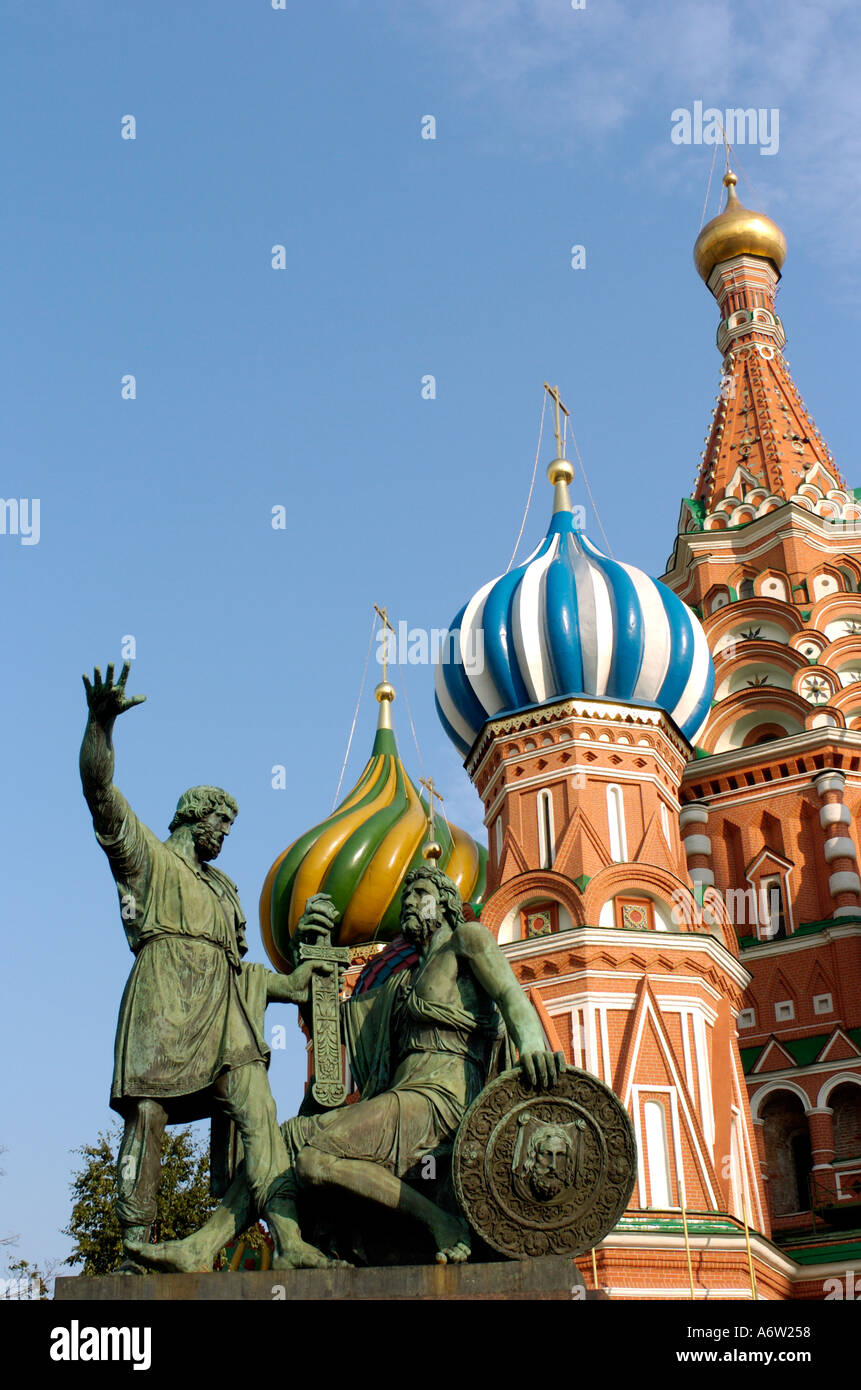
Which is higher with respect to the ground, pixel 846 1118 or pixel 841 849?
pixel 841 849

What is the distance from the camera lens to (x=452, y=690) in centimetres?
2091

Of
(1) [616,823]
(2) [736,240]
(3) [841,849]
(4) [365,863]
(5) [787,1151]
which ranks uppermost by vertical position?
(2) [736,240]

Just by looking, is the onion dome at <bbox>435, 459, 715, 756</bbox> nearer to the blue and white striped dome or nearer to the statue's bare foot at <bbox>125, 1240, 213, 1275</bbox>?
the blue and white striped dome

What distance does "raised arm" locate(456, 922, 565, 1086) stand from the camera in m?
5.58

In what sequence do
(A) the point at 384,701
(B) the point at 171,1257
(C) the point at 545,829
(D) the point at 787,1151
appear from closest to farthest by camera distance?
(B) the point at 171,1257 < (C) the point at 545,829 < (D) the point at 787,1151 < (A) the point at 384,701

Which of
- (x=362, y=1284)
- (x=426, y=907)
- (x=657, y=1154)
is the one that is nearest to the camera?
(x=362, y=1284)

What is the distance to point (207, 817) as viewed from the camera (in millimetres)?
6527

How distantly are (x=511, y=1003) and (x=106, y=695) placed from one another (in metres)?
1.85

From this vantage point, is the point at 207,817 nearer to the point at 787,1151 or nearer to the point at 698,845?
the point at 787,1151

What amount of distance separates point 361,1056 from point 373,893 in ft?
58.7

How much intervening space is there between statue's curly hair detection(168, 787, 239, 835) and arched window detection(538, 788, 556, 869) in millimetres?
12798

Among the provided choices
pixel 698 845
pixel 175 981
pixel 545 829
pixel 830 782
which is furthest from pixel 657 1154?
pixel 175 981
